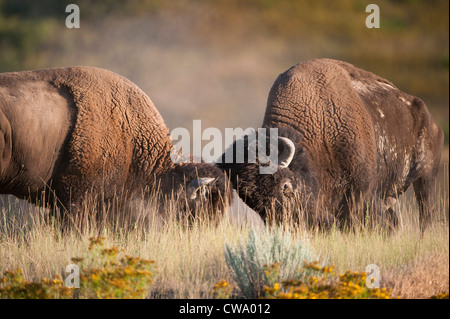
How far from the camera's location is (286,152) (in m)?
7.73

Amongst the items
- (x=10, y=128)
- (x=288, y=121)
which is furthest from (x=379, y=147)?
(x=10, y=128)

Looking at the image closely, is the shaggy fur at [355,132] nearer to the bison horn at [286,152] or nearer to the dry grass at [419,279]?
the bison horn at [286,152]

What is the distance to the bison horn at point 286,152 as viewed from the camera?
7.66 m

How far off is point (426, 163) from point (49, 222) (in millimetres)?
5338

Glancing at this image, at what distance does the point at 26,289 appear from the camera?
4.86m

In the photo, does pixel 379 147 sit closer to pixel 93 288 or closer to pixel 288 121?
pixel 288 121

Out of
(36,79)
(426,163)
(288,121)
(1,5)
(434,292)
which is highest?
(1,5)

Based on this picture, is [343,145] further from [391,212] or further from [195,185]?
[195,185]

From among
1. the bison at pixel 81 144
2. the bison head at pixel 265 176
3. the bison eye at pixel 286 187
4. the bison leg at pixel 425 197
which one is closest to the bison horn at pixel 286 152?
the bison head at pixel 265 176

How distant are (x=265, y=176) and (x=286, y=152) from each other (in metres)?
0.47

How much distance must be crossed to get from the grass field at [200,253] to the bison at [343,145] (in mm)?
504

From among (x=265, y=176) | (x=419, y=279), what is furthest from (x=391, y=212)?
(x=419, y=279)
